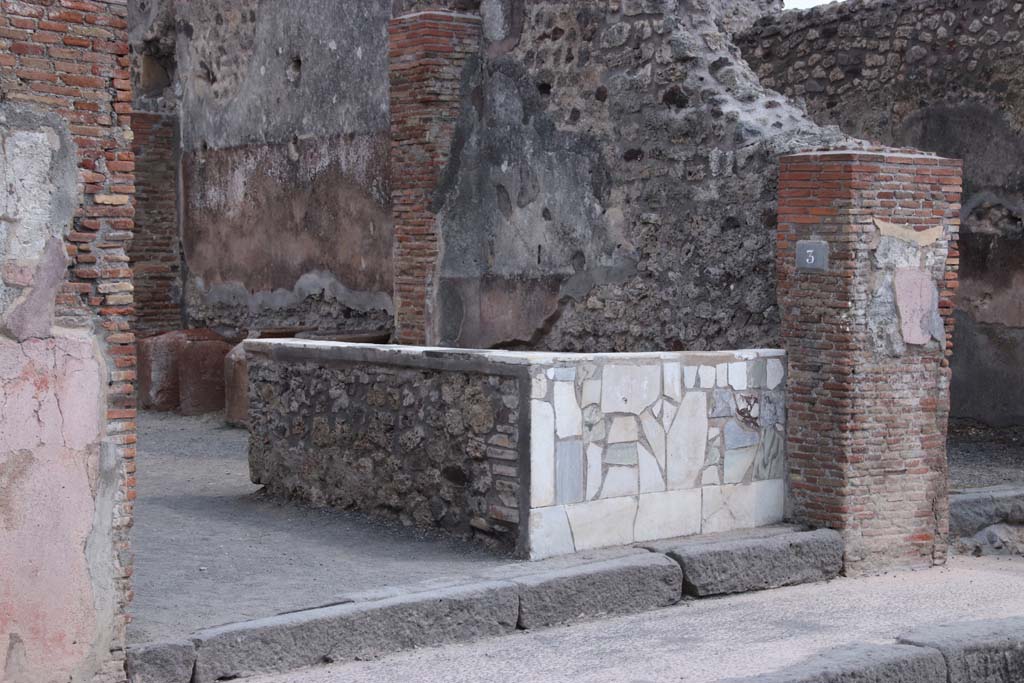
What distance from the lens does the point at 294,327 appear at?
37.0 ft

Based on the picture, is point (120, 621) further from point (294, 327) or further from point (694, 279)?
point (294, 327)

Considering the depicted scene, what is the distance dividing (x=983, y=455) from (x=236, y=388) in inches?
211

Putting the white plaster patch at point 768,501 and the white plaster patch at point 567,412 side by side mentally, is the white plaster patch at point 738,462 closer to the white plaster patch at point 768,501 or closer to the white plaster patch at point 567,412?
the white plaster patch at point 768,501

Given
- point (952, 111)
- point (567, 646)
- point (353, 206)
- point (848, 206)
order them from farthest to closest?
point (353, 206) < point (952, 111) < point (848, 206) < point (567, 646)

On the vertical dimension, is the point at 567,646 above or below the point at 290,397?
below

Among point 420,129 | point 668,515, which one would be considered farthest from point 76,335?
point 420,129

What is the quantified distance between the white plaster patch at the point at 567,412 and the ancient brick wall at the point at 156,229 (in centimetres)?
759

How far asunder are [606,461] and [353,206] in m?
4.87

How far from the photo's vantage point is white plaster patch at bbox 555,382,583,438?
241 inches

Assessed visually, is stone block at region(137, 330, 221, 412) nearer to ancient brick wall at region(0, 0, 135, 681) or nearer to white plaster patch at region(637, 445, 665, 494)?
white plaster patch at region(637, 445, 665, 494)

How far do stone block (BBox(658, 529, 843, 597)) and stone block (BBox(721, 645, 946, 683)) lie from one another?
1.13 m

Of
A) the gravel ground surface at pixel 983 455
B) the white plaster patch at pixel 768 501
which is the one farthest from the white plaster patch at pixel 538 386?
the gravel ground surface at pixel 983 455

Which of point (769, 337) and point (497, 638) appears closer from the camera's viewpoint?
point (497, 638)

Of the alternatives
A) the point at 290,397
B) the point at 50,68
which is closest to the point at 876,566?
the point at 290,397
